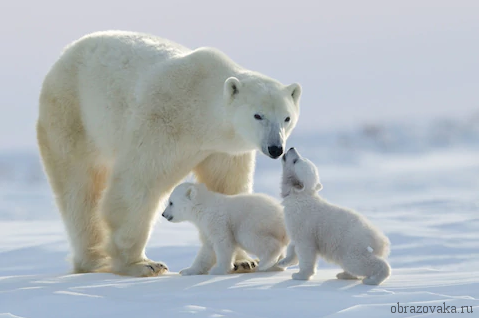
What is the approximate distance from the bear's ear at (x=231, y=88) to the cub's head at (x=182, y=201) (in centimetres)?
70

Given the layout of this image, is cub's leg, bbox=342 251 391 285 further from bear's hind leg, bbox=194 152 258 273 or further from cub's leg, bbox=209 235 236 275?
bear's hind leg, bbox=194 152 258 273

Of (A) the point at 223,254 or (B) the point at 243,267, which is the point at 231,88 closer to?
(A) the point at 223,254

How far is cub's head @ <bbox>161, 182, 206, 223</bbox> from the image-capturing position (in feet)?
18.3

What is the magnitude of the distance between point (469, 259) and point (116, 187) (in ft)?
12.1

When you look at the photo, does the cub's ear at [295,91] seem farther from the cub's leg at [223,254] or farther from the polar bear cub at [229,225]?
the cub's leg at [223,254]

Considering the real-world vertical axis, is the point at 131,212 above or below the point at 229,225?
above

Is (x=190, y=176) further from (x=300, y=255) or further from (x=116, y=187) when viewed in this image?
(x=300, y=255)

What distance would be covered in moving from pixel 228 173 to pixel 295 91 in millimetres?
885

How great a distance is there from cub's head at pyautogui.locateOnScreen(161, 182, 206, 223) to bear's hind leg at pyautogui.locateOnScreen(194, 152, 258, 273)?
34cm

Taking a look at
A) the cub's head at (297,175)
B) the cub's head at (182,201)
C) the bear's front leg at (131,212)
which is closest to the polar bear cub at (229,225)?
the cub's head at (182,201)

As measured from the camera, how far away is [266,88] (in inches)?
211

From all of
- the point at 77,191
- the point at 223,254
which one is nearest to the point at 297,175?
the point at 223,254

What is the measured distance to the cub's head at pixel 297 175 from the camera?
4973mm

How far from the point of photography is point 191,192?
18.4 ft
